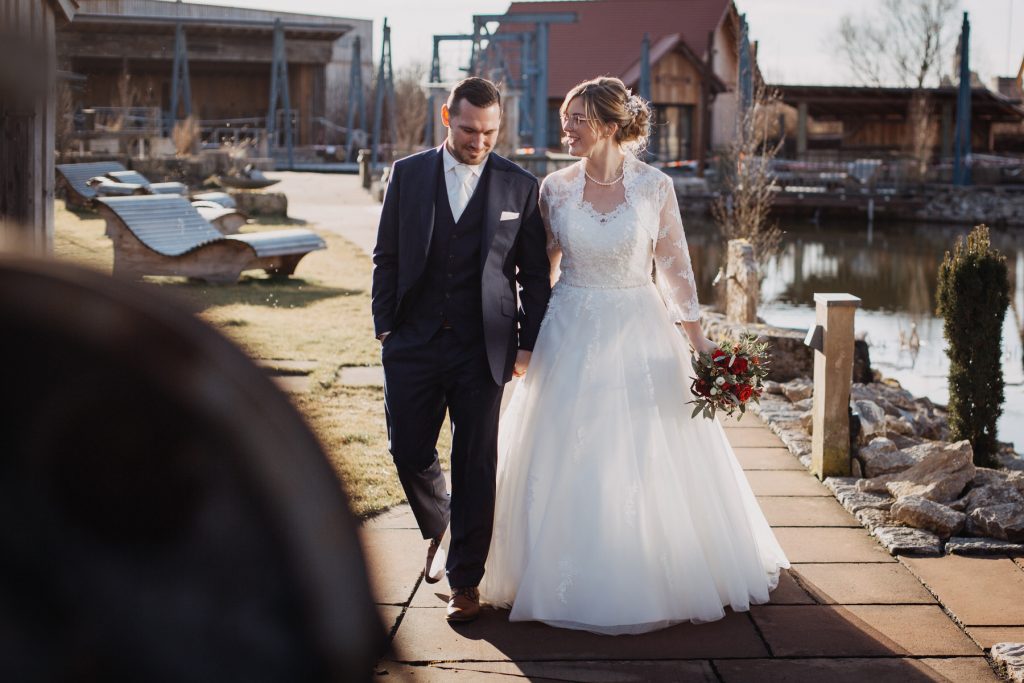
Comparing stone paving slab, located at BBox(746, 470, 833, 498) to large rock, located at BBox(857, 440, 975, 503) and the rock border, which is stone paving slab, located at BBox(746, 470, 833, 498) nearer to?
the rock border

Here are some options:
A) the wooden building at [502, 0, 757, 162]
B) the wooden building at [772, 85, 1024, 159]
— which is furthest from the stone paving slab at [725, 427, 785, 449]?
the wooden building at [772, 85, 1024, 159]

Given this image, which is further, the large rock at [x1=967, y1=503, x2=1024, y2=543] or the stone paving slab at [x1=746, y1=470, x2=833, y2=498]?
the stone paving slab at [x1=746, y1=470, x2=833, y2=498]

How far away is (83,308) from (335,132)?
43560 mm

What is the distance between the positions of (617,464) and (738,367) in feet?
1.94

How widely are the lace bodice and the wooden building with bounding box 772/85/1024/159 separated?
4181 cm

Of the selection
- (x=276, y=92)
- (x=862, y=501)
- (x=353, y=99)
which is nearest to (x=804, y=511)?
(x=862, y=501)

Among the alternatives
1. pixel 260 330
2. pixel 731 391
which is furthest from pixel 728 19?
pixel 731 391

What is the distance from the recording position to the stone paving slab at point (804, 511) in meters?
5.45

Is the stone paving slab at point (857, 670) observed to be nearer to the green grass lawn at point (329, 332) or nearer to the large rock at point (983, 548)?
the large rock at point (983, 548)

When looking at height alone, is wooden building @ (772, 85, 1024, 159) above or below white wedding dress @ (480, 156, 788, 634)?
above

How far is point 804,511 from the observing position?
18.5 ft

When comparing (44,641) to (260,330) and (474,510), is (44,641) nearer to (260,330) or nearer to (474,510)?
(474,510)

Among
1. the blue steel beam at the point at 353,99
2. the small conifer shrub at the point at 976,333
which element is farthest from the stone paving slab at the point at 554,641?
the blue steel beam at the point at 353,99

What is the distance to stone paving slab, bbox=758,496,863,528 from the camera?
545 centimetres
